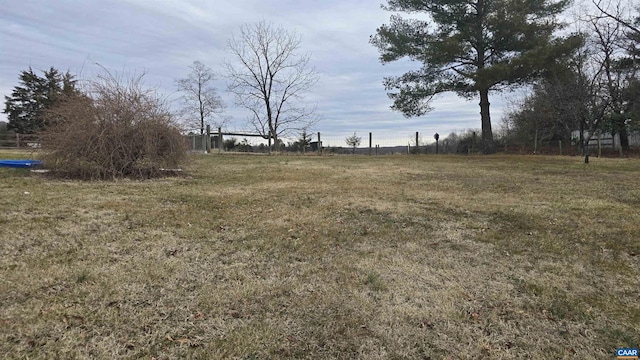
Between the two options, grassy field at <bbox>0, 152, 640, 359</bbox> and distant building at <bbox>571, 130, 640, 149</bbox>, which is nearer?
grassy field at <bbox>0, 152, 640, 359</bbox>

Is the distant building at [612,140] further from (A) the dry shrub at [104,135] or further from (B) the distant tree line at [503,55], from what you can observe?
(A) the dry shrub at [104,135]

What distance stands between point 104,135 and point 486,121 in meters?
16.7

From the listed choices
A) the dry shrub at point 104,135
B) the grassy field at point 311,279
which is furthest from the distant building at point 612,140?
the dry shrub at point 104,135

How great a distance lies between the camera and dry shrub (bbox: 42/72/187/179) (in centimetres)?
700

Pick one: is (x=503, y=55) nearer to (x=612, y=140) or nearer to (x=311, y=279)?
(x=612, y=140)

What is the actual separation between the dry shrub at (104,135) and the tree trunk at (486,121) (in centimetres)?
1503

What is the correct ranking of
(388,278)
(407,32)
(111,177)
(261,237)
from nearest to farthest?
(388,278)
(261,237)
(111,177)
(407,32)

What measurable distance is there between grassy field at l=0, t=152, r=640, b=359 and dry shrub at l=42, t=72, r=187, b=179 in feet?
5.29

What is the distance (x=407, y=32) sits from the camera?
18.1m

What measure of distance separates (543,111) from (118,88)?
23.3m

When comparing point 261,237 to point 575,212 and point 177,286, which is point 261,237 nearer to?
point 177,286

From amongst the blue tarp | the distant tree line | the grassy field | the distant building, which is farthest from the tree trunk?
the blue tarp

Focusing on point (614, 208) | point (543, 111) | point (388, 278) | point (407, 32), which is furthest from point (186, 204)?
point (543, 111)

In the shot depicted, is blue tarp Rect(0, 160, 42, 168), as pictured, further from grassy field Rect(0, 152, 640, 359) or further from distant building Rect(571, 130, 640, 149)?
distant building Rect(571, 130, 640, 149)
